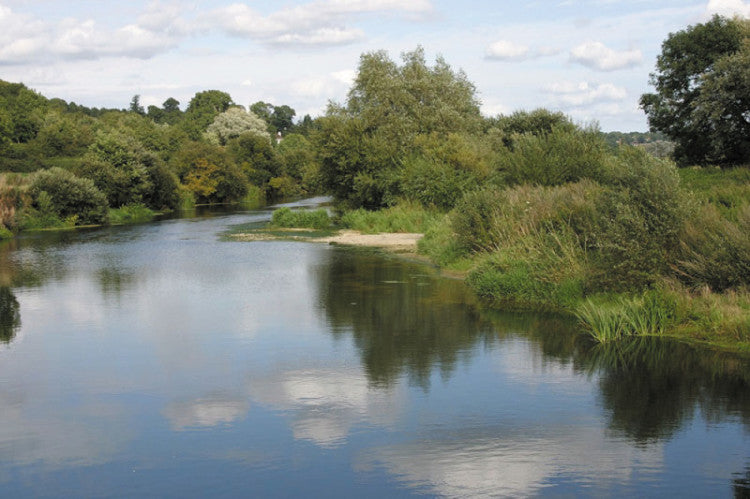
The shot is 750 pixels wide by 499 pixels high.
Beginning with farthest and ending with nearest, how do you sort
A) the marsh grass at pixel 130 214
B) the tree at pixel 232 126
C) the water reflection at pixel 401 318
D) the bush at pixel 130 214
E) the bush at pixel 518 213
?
the tree at pixel 232 126, the bush at pixel 130 214, the marsh grass at pixel 130 214, the bush at pixel 518 213, the water reflection at pixel 401 318

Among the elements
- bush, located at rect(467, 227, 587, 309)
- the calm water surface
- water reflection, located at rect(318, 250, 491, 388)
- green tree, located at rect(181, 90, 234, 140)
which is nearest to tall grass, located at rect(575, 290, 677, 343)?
the calm water surface

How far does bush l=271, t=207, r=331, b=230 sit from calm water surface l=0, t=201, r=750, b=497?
22669mm

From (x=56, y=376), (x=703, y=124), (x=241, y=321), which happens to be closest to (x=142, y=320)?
(x=241, y=321)

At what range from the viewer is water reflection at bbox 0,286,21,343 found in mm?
15569

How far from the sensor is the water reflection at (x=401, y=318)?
42.2ft

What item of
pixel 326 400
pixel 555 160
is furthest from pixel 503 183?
pixel 326 400

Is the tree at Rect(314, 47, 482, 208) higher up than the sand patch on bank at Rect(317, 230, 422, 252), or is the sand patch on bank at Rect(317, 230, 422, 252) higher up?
the tree at Rect(314, 47, 482, 208)

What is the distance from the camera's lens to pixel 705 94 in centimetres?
4162

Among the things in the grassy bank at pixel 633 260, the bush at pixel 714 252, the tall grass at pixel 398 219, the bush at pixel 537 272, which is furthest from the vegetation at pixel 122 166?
the bush at pixel 714 252

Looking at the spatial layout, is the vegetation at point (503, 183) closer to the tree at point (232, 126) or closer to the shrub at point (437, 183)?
the shrub at point (437, 183)

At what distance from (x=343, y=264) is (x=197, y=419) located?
16.1m

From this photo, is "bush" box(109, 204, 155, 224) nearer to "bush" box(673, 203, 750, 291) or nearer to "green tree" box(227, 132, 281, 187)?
"green tree" box(227, 132, 281, 187)

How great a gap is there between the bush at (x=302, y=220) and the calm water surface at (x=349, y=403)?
22669 millimetres

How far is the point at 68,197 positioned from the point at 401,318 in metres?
36.2
